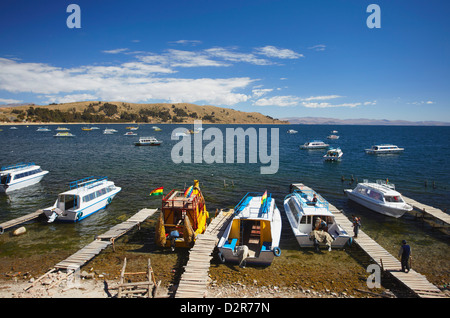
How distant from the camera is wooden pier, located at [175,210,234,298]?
43.1ft

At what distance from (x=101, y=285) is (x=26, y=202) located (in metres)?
23.6

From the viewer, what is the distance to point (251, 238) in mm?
19766

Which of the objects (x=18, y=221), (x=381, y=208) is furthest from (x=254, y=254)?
(x=18, y=221)

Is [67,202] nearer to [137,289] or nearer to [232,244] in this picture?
[137,289]

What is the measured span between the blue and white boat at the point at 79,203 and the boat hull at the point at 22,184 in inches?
531

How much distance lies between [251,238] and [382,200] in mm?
16510

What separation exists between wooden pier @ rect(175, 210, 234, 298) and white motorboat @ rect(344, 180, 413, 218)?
17.7 metres

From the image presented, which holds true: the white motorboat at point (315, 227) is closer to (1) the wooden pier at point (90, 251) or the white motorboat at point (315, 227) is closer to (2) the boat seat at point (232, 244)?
(2) the boat seat at point (232, 244)

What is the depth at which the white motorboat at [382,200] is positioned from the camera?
25875 mm

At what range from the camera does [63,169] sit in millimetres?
49125

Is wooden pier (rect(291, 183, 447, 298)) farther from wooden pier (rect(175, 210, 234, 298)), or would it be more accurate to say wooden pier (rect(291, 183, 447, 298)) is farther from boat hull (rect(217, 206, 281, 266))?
wooden pier (rect(175, 210, 234, 298))

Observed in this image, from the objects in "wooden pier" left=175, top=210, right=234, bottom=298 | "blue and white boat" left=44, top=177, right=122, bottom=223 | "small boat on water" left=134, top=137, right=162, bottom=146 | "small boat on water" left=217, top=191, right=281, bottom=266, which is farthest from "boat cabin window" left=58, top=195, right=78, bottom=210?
"small boat on water" left=134, top=137, right=162, bottom=146
